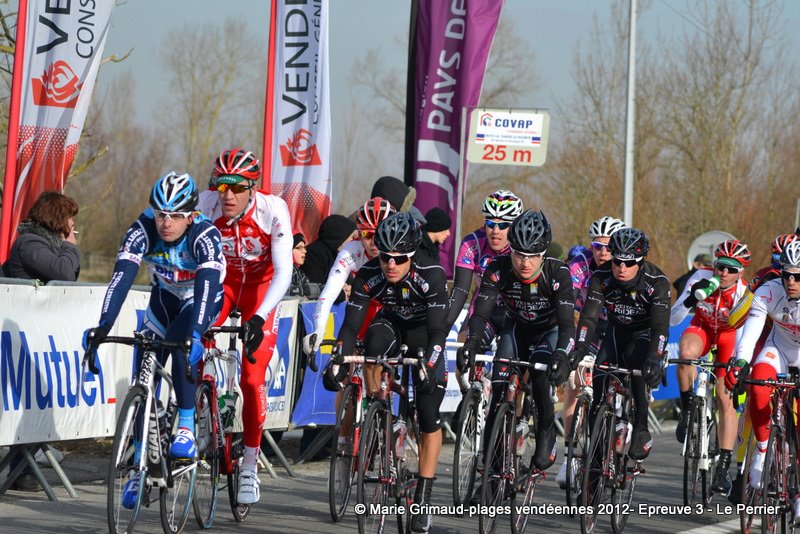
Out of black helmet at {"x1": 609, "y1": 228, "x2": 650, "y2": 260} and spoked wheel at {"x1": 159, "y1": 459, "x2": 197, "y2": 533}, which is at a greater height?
black helmet at {"x1": 609, "y1": 228, "x2": 650, "y2": 260}

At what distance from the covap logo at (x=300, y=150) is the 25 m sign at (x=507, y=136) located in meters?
2.08

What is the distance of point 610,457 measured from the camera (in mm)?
9109

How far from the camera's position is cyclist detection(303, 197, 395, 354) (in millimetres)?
8875

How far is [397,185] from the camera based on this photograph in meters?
12.0

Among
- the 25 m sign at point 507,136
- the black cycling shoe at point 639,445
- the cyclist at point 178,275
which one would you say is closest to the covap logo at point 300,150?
the 25 m sign at point 507,136

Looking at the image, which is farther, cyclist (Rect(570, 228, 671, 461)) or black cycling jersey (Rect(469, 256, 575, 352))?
cyclist (Rect(570, 228, 671, 461))

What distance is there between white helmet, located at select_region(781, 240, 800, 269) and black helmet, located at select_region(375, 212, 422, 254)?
104 inches

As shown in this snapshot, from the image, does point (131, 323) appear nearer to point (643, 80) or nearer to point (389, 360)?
point (389, 360)

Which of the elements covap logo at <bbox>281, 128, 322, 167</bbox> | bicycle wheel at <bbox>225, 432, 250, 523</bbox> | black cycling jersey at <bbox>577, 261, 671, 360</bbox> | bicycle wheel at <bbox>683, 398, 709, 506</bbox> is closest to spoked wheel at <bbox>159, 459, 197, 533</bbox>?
bicycle wheel at <bbox>225, 432, 250, 523</bbox>

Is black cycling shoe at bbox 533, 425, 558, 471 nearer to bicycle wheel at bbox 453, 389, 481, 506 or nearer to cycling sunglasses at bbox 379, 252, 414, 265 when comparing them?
bicycle wheel at bbox 453, 389, 481, 506

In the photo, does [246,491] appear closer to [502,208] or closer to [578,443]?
[578,443]

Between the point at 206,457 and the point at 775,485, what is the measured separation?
3651 mm

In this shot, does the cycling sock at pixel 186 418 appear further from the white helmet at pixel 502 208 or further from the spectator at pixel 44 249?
the white helmet at pixel 502 208

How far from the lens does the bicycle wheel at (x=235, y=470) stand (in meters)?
8.35
